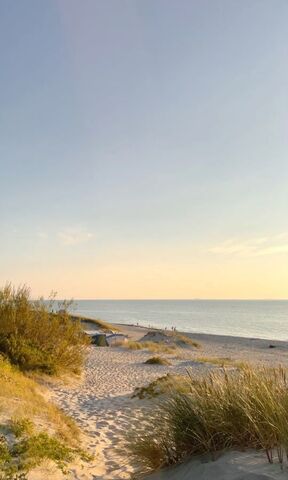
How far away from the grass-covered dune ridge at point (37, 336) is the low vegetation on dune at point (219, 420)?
717cm

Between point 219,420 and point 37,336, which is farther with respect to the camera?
point 37,336

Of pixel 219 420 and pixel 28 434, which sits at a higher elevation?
pixel 219 420

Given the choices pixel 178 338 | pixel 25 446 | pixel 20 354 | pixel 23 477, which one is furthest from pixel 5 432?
pixel 178 338

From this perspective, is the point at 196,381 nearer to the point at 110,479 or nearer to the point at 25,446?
the point at 110,479

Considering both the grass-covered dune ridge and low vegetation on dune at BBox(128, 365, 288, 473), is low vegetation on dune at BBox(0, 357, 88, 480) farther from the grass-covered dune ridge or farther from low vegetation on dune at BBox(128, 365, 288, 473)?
the grass-covered dune ridge

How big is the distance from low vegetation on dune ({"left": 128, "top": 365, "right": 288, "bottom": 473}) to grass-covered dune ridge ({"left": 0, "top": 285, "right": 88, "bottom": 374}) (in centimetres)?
717

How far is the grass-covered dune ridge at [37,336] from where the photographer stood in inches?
488

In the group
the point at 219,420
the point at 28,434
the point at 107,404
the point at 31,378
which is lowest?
the point at 107,404

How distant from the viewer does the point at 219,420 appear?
17.1ft

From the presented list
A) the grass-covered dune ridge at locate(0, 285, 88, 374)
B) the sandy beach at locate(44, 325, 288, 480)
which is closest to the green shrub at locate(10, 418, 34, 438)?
the sandy beach at locate(44, 325, 288, 480)

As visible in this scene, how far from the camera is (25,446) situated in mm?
5602

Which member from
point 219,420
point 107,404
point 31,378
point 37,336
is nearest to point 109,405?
point 107,404

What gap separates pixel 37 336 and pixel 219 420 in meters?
9.00

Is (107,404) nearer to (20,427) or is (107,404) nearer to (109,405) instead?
(109,405)
